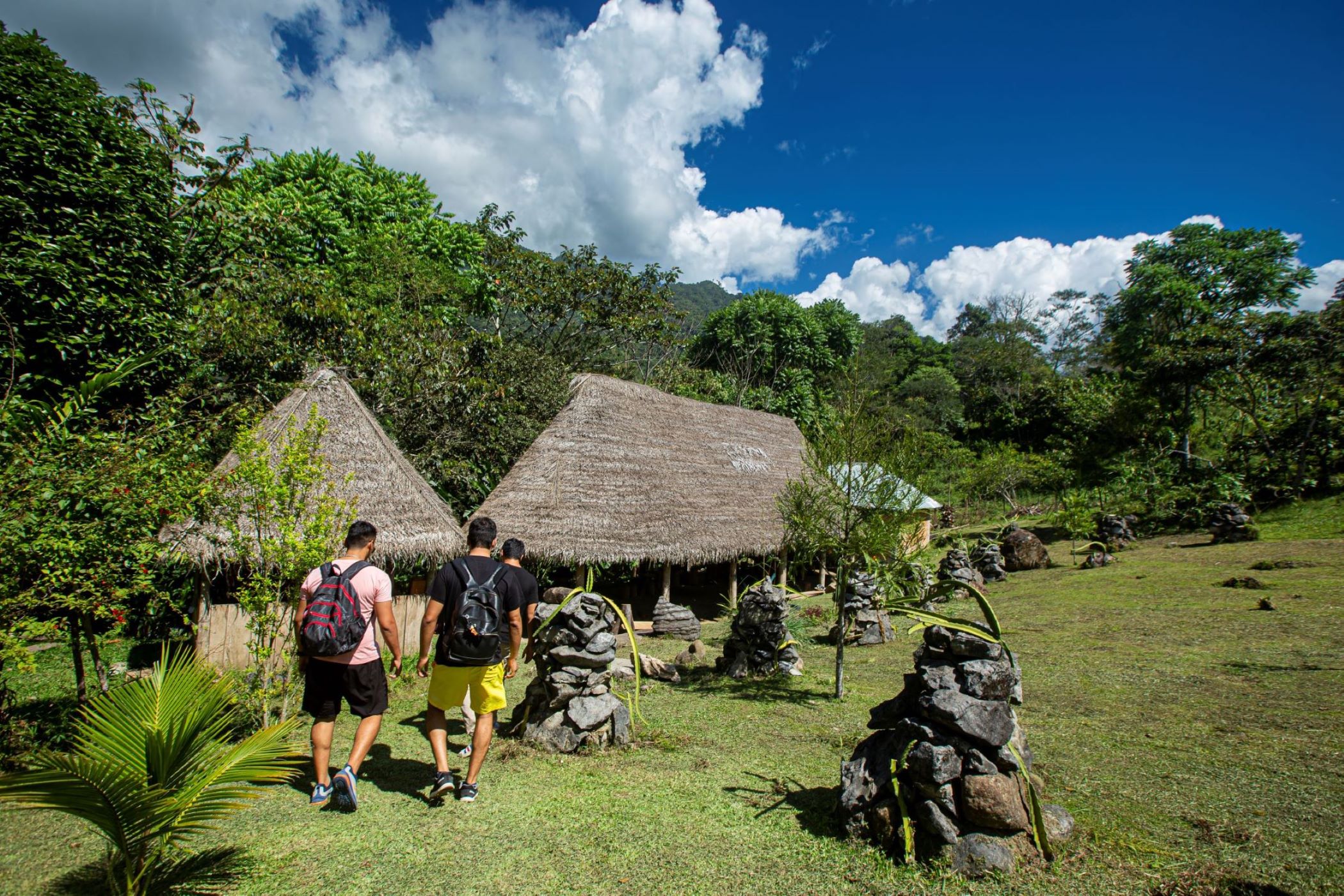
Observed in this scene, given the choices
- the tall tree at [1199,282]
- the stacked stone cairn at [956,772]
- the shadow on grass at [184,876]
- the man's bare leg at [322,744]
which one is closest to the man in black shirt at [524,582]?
the man's bare leg at [322,744]

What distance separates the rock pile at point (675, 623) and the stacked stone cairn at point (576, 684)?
5351mm

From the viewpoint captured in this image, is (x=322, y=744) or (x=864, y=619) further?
(x=864, y=619)

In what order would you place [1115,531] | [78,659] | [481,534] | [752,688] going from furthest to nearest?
[1115,531] → [752,688] → [78,659] → [481,534]

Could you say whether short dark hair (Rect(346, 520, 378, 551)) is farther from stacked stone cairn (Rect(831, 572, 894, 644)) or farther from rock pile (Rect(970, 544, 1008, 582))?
rock pile (Rect(970, 544, 1008, 582))

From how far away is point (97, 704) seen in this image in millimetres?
2896

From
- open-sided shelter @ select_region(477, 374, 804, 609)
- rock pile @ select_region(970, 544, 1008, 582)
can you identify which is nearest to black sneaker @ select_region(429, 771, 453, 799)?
open-sided shelter @ select_region(477, 374, 804, 609)

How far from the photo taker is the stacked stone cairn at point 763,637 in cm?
770

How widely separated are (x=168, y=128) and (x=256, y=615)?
7.07m

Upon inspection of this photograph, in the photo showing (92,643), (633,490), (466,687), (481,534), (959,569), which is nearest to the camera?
(466,687)

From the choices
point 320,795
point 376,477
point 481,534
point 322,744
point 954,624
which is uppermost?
point 376,477

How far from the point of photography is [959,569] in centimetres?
1299

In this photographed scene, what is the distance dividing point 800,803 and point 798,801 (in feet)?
0.09

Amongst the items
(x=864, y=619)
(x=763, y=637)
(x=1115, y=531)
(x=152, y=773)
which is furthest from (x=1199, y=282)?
(x=152, y=773)

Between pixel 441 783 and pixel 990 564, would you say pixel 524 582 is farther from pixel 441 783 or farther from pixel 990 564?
pixel 990 564
